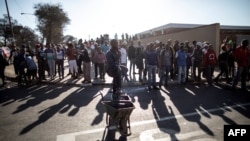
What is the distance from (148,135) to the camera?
4586mm

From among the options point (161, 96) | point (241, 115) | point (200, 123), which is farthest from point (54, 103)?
point (241, 115)

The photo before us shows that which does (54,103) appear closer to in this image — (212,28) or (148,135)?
(148,135)

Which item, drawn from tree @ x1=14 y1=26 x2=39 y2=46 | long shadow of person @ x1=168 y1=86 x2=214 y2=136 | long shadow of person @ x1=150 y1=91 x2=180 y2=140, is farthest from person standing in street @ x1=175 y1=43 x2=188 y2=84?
tree @ x1=14 y1=26 x2=39 y2=46

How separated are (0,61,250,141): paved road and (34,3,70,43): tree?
37.7 meters

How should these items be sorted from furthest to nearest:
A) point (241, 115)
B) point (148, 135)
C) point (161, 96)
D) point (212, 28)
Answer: point (212, 28) → point (161, 96) → point (241, 115) → point (148, 135)

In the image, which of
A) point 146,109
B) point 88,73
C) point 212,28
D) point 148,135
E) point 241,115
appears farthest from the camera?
point 212,28

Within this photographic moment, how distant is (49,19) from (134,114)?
142 ft

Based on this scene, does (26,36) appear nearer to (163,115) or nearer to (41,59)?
(41,59)

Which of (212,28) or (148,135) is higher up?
(212,28)

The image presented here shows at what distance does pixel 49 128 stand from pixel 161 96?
15.5 ft

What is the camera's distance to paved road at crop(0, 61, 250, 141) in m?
4.67

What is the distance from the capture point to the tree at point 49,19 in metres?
43.3

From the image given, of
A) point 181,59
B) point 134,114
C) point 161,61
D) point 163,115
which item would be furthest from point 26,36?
point 163,115

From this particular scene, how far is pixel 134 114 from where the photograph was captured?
6.09 metres
